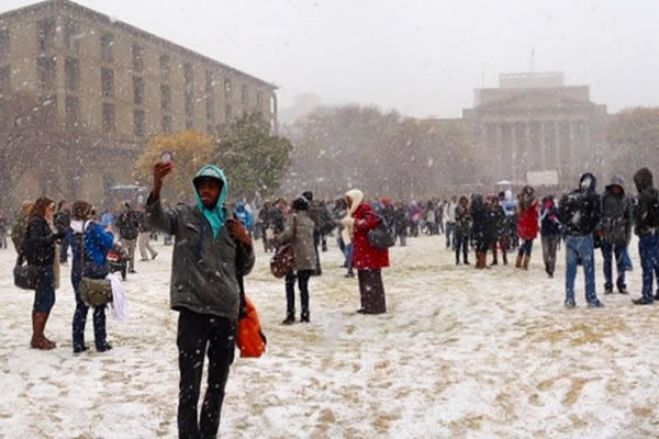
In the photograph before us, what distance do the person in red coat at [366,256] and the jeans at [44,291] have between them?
13.6ft

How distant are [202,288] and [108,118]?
66.4 meters

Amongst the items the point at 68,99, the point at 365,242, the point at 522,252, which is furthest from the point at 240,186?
the point at 68,99

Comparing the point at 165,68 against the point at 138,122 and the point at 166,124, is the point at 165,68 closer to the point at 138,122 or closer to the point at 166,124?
the point at 166,124

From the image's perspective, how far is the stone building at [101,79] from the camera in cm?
6194

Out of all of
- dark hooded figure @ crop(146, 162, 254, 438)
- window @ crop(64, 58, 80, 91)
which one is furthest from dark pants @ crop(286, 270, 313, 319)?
window @ crop(64, 58, 80, 91)

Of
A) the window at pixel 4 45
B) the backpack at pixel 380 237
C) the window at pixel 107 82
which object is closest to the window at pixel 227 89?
the window at pixel 107 82

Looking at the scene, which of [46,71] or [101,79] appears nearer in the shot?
[46,71]

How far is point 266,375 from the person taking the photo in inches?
282

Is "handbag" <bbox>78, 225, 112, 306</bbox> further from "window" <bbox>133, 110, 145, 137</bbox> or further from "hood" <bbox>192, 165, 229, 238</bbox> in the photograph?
"window" <bbox>133, 110, 145, 137</bbox>

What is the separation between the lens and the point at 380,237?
33.8 ft

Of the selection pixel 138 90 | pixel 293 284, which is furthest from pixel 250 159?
pixel 138 90

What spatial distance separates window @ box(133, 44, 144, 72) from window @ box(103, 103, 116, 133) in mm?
5751

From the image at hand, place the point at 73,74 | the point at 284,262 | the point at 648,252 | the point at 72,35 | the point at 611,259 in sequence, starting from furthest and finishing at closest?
the point at 73,74 < the point at 72,35 < the point at 611,259 < the point at 648,252 < the point at 284,262

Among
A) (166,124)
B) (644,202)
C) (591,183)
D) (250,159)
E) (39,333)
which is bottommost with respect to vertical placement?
(39,333)
